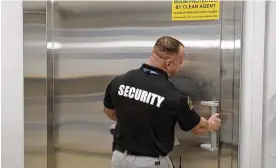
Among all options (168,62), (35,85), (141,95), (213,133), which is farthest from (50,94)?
(213,133)

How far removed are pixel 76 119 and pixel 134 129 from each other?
0.39 metres

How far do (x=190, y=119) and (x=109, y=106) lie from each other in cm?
42

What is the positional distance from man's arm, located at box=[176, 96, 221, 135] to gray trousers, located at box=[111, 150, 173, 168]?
0.19 metres

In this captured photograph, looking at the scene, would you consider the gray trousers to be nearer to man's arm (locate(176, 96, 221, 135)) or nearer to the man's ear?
man's arm (locate(176, 96, 221, 135))

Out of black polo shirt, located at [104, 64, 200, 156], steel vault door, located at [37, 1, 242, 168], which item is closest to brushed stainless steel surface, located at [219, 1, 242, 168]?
steel vault door, located at [37, 1, 242, 168]

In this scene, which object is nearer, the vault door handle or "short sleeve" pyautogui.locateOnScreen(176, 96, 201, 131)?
"short sleeve" pyautogui.locateOnScreen(176, 96, 201, 131)

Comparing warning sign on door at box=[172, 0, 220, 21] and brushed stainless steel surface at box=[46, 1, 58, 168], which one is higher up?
warning sign on door at box=[172, 0, 220, 21]

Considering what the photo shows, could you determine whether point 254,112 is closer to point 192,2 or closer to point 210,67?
point 210,67

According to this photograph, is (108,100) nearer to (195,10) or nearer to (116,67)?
(116,67)

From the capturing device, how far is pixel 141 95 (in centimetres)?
156

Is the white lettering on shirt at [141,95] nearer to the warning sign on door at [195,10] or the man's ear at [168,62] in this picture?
the man's ear at [168,62]

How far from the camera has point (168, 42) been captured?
1.62 m

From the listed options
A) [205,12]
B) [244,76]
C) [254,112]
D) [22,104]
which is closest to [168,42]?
[205,12]

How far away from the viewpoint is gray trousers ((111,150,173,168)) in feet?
5.19
